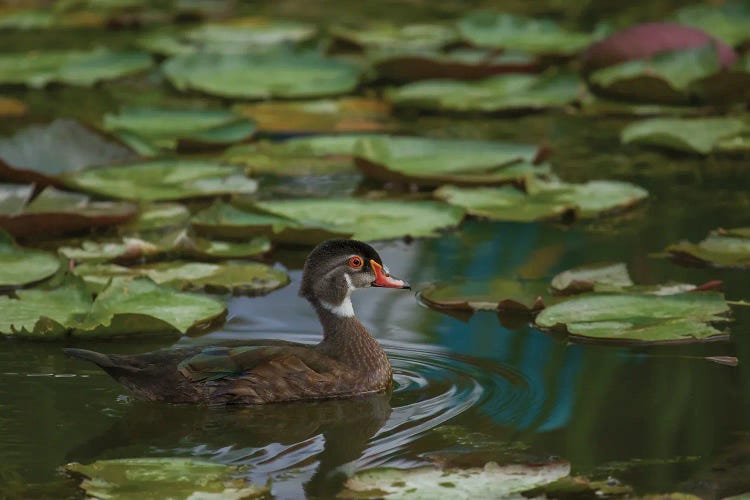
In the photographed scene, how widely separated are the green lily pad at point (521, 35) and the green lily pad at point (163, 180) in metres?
3.68

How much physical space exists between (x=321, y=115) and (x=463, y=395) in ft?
14.4

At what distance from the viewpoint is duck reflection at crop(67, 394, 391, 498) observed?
3934 mm

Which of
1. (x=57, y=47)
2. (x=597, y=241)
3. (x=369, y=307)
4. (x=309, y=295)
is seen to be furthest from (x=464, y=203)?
(x=57, y=47)

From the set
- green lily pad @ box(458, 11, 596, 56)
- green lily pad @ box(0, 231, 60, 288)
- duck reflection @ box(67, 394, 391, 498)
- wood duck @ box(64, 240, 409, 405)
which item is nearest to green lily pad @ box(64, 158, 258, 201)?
green lily pad @ box(0, 231, 60, 288)

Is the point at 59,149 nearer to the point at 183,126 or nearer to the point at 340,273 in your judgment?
the point at 183,126

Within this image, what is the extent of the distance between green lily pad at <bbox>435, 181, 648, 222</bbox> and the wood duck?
6.01 ft

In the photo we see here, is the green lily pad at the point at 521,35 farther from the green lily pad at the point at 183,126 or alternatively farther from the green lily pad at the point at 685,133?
the green lily pad at the point at 183,126

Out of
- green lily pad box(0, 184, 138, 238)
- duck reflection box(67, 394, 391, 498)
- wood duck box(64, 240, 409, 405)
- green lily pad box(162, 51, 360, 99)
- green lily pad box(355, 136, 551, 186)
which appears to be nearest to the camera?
duck reflection box(67, 394, 391, 498)

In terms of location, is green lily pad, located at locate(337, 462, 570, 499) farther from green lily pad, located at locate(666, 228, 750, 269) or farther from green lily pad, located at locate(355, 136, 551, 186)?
green lily pad, located at locate(355, 136, 551, 186)

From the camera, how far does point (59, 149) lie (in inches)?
282

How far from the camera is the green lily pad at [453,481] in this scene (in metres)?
3.63

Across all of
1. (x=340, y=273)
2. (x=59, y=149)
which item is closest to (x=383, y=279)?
(x=340, y=273)

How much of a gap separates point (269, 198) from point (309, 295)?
6.96ft

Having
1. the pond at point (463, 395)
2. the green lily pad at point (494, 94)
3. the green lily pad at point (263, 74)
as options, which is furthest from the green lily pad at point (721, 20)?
the pond at point (463, 395)
